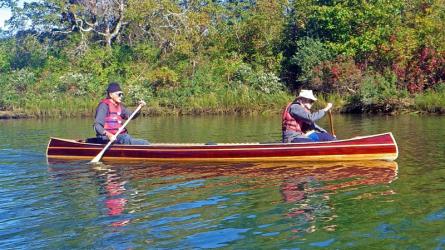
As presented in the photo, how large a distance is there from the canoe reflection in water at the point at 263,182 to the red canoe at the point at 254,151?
22cm

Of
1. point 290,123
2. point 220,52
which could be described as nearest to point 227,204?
point 290,123

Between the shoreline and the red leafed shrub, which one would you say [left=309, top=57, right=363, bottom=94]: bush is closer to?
the shoreline

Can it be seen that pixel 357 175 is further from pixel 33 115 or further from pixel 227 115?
pixel 33 115

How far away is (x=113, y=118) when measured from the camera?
14211 mm

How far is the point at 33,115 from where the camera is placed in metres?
33.5

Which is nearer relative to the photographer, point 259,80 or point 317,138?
point 317,138

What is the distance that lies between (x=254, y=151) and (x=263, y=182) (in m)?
2.36

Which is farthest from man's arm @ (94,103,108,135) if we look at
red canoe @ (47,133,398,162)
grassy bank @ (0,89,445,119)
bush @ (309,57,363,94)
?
bush @ (309,57,363,94)

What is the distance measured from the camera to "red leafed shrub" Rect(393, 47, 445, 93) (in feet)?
90.1

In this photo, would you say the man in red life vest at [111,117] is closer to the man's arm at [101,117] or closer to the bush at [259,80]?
the man's arm at [101,117]

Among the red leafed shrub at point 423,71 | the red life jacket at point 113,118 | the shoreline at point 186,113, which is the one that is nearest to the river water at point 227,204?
the red life jacket at point 113,118

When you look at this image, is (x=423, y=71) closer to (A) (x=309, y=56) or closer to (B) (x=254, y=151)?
(A) (x=309, y=56)

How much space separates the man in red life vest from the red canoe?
310mm

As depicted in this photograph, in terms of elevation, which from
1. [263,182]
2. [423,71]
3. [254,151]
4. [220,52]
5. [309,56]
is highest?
[220,52]
